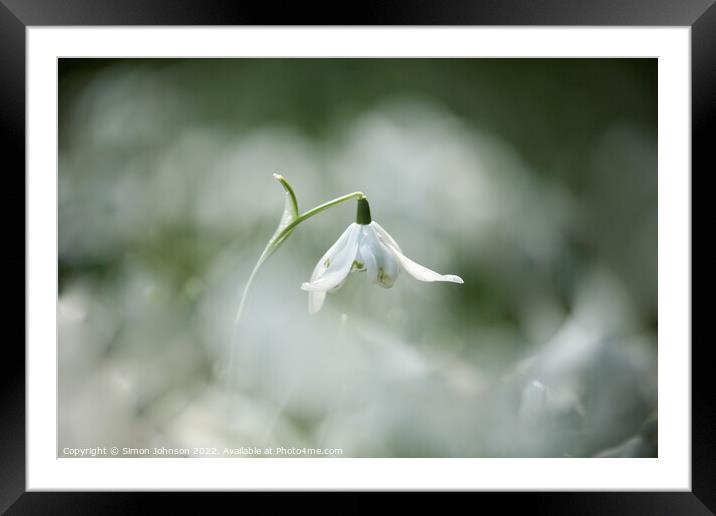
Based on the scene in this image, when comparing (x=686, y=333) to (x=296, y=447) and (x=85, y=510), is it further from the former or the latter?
(x=85, y=510)

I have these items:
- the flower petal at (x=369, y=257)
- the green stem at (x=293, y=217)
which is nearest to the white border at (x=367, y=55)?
the green stem at (x=293, y=217)

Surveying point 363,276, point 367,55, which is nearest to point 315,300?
point 363,276

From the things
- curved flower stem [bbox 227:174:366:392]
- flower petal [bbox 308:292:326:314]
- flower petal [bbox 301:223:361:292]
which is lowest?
flower petal [bbox 308:292:326:314]

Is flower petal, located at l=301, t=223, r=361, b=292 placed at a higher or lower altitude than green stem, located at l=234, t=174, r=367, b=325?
lower

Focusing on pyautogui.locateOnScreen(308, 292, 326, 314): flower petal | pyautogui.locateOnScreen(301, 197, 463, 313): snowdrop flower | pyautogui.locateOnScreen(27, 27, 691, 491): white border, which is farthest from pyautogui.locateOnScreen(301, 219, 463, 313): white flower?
pyautogui.locateOnScreen(27, 27, 691, 491): white border

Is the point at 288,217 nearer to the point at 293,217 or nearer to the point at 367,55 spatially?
the point at 293,217

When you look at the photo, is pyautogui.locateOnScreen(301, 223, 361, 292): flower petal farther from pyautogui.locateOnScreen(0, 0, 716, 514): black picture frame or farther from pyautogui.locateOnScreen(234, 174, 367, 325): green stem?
pyautogui.locateOnScreen(0, 0, 716, 514): black picture frame

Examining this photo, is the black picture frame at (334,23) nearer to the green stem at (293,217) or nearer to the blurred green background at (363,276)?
the blurred green background at (363,276)
